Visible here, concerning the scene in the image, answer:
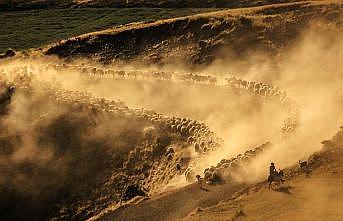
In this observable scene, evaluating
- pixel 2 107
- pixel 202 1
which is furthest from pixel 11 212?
pixel 202 1

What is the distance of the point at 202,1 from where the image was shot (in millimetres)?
81188

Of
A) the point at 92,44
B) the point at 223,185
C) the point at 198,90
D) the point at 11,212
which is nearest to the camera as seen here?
the point at 223,185

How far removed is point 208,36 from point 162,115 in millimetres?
16027

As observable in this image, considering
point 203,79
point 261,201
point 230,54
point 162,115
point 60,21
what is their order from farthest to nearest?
1. point 60,21
2. point 230,54
3. point 203,79
4. point 162,115
5. point 261,201

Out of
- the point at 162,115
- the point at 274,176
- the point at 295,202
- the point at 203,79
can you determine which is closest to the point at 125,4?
the point at 203,79

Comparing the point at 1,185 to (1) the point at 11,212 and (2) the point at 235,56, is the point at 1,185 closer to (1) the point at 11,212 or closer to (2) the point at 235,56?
(1) the point at 11,212

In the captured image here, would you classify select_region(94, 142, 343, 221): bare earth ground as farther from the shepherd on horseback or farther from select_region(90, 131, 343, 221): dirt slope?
the shepherd on horseback

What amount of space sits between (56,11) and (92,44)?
112 feet

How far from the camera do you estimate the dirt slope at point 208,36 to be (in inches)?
2206

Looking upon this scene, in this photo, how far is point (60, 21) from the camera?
290 ft

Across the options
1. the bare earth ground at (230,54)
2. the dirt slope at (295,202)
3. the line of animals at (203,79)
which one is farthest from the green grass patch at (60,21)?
the dirt slope at (295,202)

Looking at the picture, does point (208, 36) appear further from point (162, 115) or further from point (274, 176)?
point (274, 176)

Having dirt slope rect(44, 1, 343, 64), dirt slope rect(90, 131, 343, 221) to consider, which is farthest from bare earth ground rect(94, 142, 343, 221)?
dirt slope rect(44, 1, 343, 64)

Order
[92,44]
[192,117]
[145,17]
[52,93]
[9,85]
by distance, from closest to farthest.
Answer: [192,117] → [52,93] → [9,85] → [92,44] → [145,17]
